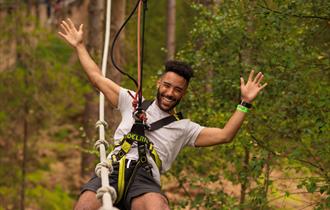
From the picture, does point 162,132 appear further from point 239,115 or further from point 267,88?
point 267,88

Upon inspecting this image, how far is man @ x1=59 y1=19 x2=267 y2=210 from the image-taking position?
13.0ft

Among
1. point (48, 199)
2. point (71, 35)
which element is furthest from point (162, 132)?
point (48, 199)

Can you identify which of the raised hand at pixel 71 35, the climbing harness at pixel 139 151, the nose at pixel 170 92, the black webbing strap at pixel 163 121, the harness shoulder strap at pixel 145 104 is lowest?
the climbing harness at pixel 139 151

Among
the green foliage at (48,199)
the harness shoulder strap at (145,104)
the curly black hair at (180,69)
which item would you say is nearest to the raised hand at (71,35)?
the harness shoulder strap at (145,104)

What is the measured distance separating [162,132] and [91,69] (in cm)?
87

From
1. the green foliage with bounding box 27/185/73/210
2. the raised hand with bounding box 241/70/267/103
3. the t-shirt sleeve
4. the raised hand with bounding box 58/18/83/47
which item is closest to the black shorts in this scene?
the t-shirt sleeve

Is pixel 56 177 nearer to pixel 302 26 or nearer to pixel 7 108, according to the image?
pixel 7 108

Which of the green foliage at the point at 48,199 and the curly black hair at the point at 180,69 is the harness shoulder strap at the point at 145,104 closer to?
the curly black hair at the point at 180,69

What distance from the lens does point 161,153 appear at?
4273 mm

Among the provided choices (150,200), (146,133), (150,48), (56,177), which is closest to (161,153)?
(146,133)

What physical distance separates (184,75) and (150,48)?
46.4 feet

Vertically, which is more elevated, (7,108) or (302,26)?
(302,26)

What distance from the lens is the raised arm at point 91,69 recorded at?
4.66 m

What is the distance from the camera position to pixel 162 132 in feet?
14.2
